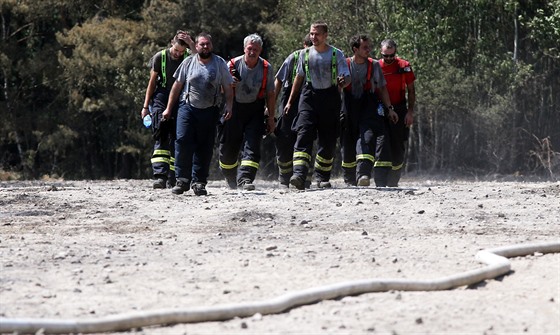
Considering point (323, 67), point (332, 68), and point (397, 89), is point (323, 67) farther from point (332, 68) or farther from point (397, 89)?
point (397, 89)

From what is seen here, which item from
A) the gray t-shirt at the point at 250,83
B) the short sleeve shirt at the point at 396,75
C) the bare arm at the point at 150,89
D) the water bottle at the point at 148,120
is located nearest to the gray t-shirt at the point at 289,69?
the gray t-shirt at the point at 250,83

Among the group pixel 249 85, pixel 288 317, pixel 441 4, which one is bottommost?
A: pixel 288 317

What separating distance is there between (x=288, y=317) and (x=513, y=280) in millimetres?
1881

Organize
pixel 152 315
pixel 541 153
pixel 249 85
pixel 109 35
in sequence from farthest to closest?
pixel 109 35 < pixel 541 153 < pixel 249 85 < pixel 152 315

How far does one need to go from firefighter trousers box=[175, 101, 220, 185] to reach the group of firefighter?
0.04ft

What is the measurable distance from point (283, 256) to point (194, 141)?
505 cm

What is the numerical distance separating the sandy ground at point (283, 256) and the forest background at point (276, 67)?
39.5 feet

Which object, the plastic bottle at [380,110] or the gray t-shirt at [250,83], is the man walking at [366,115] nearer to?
the plastic bottle at [380,110]

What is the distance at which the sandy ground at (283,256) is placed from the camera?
25.2 feet

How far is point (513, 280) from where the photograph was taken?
28.9 ft

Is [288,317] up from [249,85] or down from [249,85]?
down

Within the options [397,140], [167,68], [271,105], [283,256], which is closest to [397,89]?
[397,140]

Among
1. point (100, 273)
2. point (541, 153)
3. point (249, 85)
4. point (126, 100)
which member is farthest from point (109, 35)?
point (100, 273)

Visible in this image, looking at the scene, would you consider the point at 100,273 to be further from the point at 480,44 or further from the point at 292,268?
the point at 480,44
